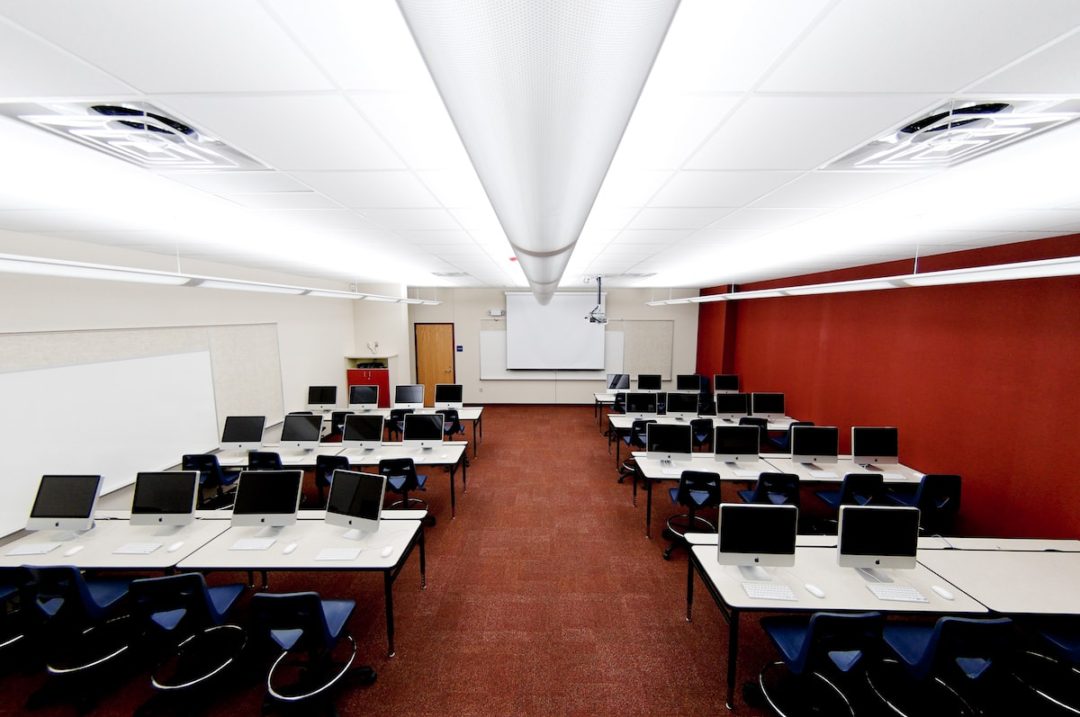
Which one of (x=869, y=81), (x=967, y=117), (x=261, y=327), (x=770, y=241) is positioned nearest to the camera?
(x=869, y=81)

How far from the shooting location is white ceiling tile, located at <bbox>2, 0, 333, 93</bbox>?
987 millimetres

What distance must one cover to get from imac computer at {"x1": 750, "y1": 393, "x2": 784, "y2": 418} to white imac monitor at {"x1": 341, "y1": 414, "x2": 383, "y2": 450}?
5929mm

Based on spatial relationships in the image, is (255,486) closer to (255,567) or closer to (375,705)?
(255,567)

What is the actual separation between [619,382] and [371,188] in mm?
7294

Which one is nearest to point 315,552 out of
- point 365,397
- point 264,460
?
point 264,460

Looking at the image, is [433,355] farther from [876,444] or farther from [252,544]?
[876,444]

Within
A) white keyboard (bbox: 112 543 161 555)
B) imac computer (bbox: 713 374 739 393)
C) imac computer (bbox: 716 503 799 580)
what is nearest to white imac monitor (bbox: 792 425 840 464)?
imac computer (bbox: 716 503 799 580)

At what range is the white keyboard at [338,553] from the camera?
10.0 ft

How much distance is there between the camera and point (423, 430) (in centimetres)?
553

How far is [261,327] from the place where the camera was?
21.6 feet

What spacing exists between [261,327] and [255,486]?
4131 mm

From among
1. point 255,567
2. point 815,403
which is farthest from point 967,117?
→ point 815,403

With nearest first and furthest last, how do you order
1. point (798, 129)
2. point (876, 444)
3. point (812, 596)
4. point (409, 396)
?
point (798, 129), point (812, 596), point (876, 444), point (409, 396)

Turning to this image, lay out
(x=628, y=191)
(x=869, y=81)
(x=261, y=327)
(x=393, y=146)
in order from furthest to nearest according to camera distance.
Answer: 1. (x=261, y=327)
2. (x=628, y=191)
3. (x=393, y=146)
4. (x=869, y=81)
